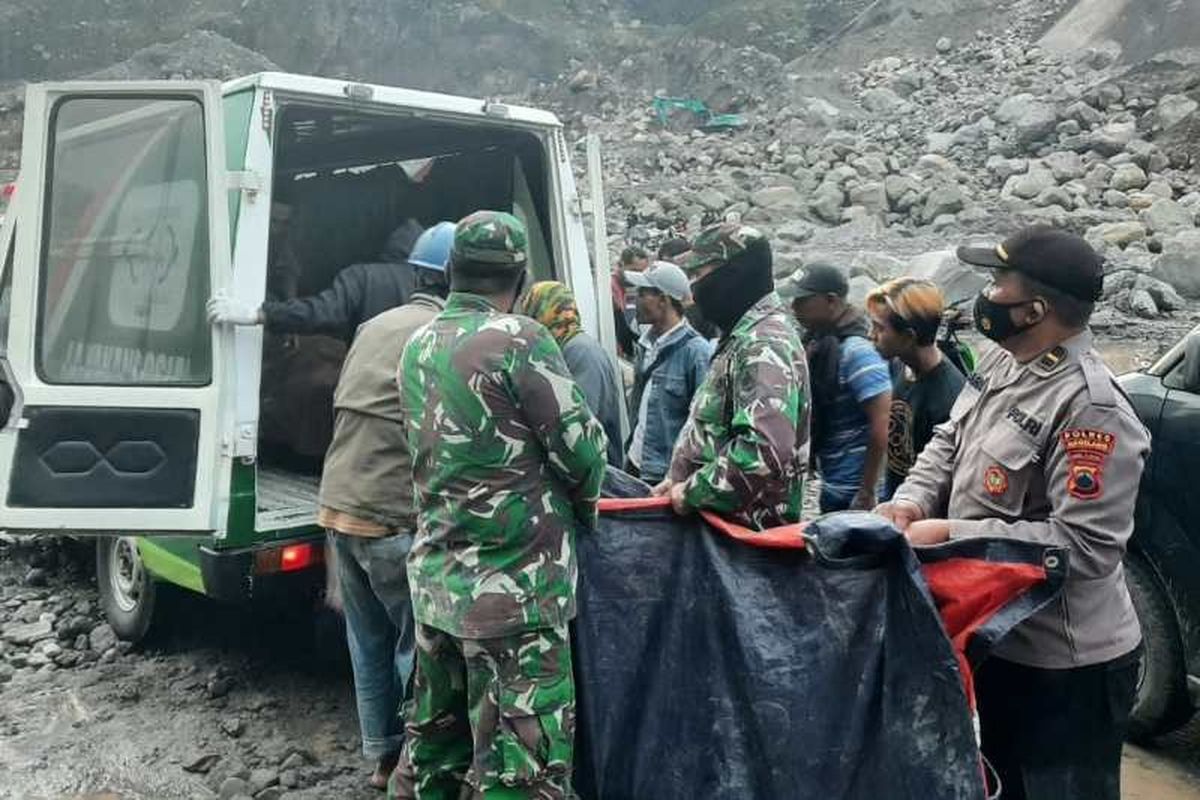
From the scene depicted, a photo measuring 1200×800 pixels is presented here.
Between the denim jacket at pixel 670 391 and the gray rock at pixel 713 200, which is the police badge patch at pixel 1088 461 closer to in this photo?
the denim jacket at pixel 670 391

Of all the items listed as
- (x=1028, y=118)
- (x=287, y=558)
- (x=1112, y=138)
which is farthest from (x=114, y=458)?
(x=1028, y=118)

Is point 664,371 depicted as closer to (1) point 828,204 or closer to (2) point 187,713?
(2) point 187,713

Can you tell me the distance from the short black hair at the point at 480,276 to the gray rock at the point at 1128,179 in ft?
53.9

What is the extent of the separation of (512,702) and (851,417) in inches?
71.4

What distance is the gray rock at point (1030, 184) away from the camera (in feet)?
57.6

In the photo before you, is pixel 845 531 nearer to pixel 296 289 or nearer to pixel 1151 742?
pixel 1151 742

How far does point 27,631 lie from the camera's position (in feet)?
16.6

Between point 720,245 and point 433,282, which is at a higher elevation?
point 720,245

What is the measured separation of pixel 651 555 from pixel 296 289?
9.47 feet

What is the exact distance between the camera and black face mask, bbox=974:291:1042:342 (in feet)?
8.20

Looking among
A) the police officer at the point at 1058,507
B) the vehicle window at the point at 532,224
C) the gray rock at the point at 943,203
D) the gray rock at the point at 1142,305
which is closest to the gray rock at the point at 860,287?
the gray rock at the point at 1142,305

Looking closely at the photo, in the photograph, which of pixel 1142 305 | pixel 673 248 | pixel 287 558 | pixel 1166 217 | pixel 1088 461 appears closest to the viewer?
pixel 1088 461

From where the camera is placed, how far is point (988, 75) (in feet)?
88.4

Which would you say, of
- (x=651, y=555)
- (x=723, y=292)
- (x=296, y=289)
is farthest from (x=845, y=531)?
(x=296, y=289)
